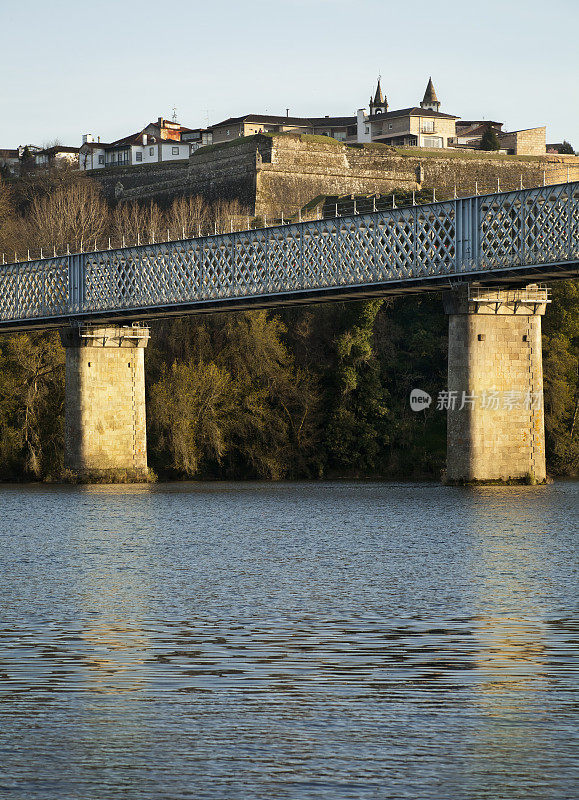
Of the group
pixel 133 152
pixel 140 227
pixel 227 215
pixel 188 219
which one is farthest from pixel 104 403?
pixel 133 152

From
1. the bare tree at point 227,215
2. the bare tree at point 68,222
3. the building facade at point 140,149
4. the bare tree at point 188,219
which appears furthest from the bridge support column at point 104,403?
the building facade at point 140,149

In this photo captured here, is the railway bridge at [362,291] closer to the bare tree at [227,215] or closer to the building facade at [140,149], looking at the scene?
the bare tree at [227,215]

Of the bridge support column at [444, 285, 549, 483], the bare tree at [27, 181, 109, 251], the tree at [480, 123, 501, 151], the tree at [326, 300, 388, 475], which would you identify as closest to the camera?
the bridge support column at [444, 285, 549, 483]

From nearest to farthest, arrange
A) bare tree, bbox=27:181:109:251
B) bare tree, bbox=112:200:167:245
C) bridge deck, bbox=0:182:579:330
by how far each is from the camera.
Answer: bridge deck, bbox=0:182:579:330
bare tree, bbox=27:181:109:251
bare tree, bbox=112:200:167:245

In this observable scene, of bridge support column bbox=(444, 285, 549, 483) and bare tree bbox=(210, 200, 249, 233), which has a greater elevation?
bare tree bbox=(210, 200, 249, 233)

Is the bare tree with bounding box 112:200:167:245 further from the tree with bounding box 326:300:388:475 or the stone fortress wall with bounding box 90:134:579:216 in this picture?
the tree with bounding box 326:300:388:475

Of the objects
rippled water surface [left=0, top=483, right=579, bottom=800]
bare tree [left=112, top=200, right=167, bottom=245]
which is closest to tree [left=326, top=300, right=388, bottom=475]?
bare tree [left=112, top=200, right=167, bottom=245]

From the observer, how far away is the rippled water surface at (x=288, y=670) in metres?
13.1

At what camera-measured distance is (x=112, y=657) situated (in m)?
19.2

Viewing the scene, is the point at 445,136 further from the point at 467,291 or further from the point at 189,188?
the point at 467,291

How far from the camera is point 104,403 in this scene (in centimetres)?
8494

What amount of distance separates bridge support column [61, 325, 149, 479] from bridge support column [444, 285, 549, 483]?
→ 2423 cm

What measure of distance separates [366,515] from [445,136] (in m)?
A: 139

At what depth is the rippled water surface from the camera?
43.1 feet
